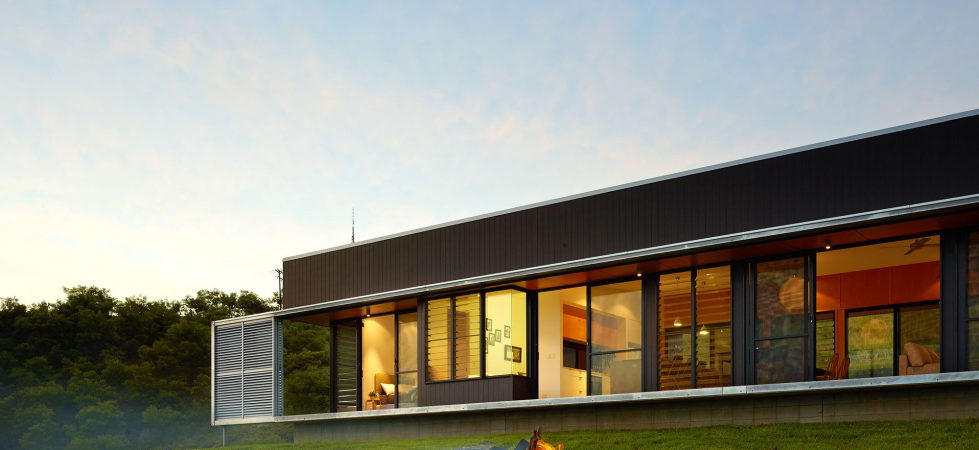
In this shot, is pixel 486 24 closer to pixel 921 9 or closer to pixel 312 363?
pixel 921 9

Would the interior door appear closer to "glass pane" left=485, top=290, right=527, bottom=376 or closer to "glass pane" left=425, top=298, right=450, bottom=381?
"glass pane" left=425, top=298, right=450, bottom=381

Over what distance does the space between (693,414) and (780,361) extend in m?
1.44

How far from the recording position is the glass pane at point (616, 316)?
1581 cm

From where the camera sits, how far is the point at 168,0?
867 inches

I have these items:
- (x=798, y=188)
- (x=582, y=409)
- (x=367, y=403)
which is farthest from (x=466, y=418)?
(x=798, y=188)

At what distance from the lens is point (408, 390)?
18.8 m

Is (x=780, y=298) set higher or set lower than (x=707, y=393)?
higher

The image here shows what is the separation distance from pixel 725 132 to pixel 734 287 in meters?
7.89

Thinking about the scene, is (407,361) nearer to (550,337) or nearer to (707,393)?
(550,337)

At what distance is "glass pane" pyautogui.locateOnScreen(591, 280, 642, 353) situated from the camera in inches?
623

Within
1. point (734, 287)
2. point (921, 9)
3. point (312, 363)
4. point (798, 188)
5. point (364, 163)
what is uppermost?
point (921, 9)

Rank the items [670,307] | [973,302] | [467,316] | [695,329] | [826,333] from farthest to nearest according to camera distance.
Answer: [826,333] < [467,316] < [670,307] < [695,329] < [973,302]

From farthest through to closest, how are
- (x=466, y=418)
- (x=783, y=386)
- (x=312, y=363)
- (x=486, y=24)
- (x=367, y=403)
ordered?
(x=312, y=363), (x=486, y=24), (x=367, y=403), (x=466, y=418), (x=783, y=386)

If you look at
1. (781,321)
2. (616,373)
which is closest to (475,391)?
(616,373)
